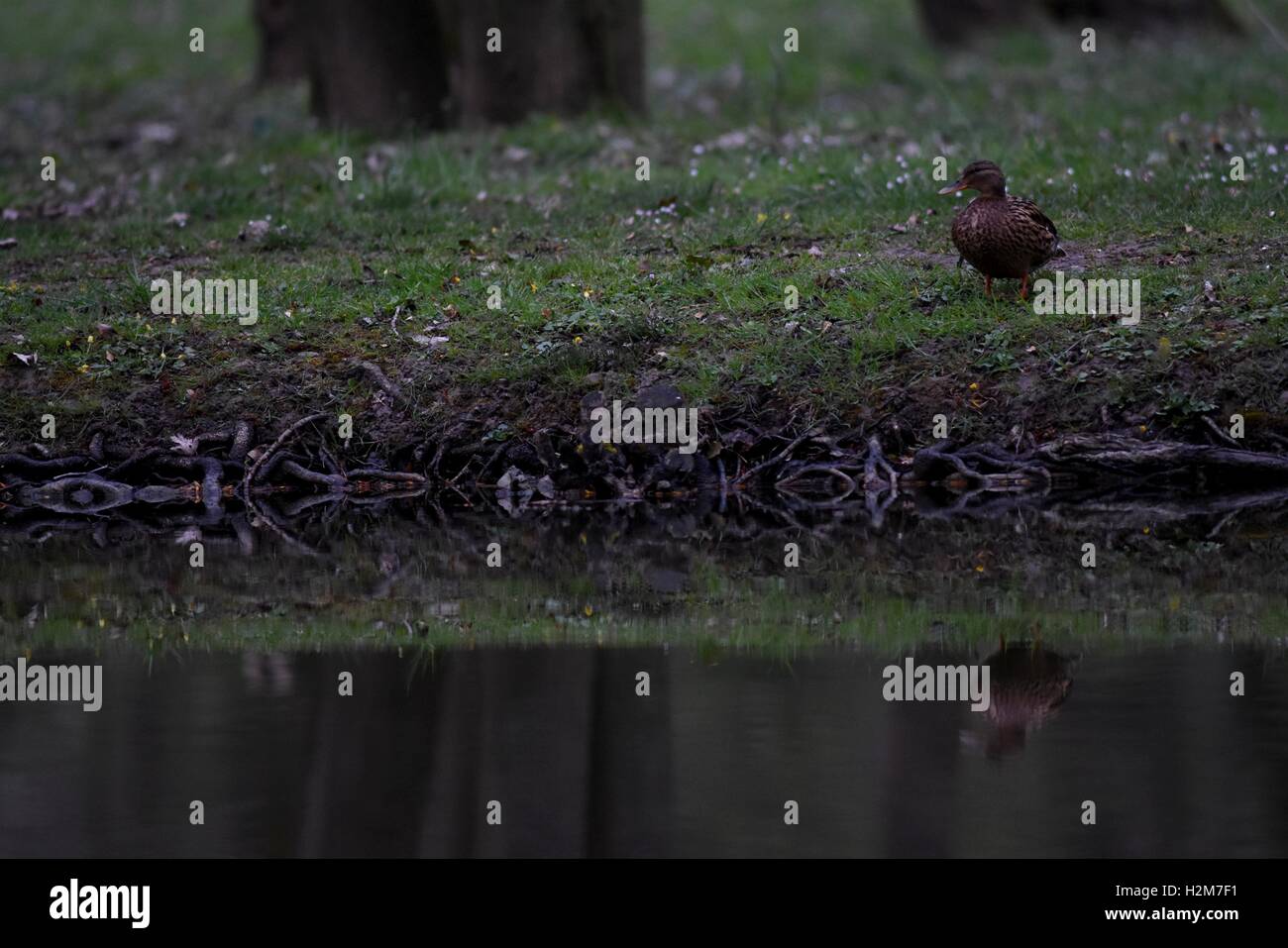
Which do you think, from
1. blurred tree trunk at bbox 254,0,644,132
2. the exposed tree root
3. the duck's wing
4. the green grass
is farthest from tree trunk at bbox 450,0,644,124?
the duck's wing

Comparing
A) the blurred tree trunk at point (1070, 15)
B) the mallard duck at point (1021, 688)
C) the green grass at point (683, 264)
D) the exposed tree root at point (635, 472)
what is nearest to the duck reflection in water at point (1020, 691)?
the mallard duck at point (1021, 688)

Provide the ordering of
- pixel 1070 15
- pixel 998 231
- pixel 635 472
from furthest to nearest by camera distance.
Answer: pixel 1070 15 → pixel 635 472 → pixel 998 231

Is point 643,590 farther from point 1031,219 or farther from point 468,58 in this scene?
point 468,58

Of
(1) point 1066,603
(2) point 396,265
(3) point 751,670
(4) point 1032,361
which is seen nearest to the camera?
(3) point 751,670

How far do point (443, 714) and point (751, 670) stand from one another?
3.96 ft

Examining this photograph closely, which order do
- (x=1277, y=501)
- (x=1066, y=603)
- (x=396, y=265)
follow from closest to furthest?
(x=1066, y=603) → (x=1277, y=501) → (x=396, y=265)

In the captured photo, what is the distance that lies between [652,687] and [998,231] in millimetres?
4394

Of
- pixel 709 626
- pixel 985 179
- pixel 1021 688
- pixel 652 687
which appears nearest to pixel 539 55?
pixel 985 179

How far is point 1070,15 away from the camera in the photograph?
21.5m

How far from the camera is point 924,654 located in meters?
6.85

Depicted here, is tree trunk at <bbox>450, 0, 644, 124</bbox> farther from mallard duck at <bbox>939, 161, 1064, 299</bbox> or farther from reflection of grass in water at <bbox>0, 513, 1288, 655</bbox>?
reflection of grass in water at <bbox>0, 513, 1288, 655</bbox>

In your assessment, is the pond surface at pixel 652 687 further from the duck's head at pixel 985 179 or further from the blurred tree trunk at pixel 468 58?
the blurred tree trunk at pixel 468 58
